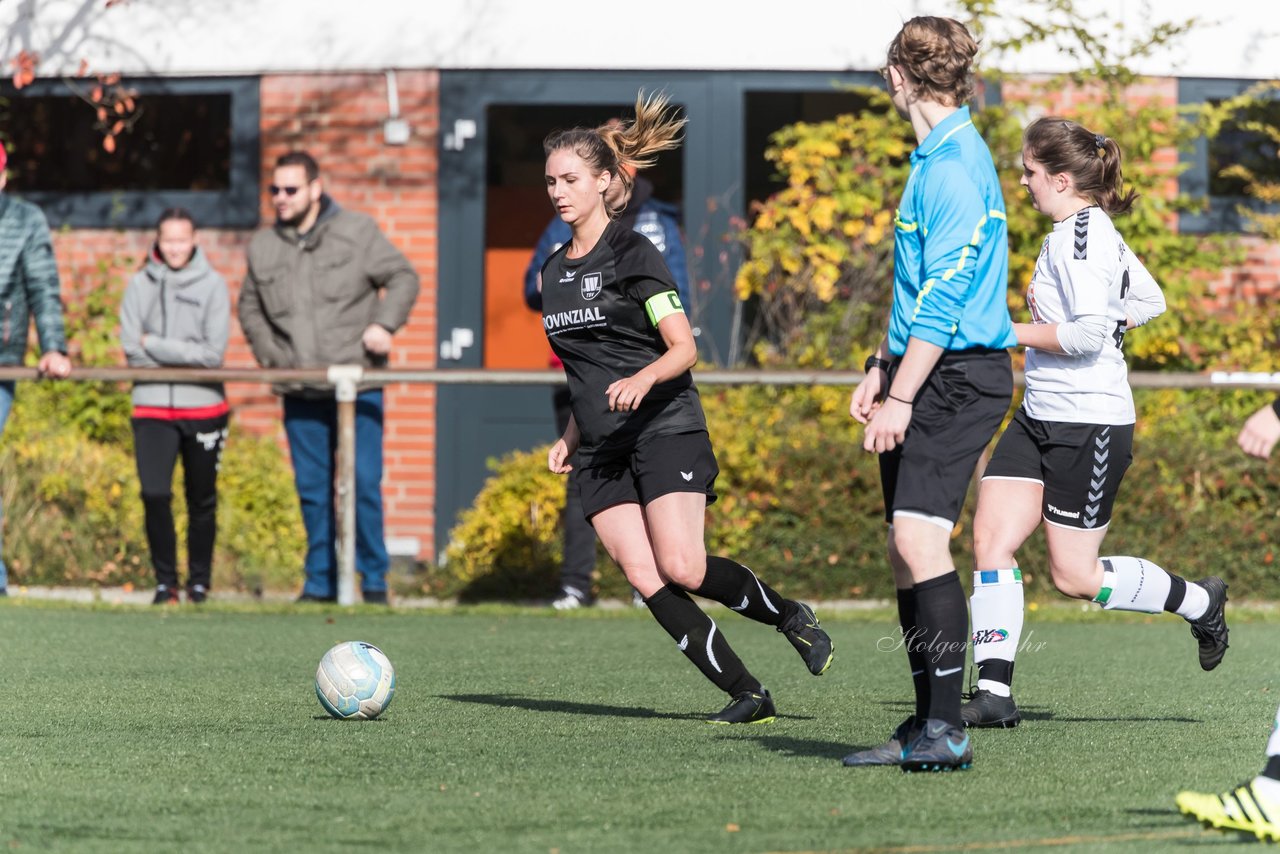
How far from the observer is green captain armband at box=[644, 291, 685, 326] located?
5309mm

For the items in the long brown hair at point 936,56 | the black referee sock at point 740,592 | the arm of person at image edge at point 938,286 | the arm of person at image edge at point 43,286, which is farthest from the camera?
the arm of person at image edge at point 43,286

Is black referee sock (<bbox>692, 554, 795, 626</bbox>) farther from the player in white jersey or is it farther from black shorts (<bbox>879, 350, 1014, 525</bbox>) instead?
black shorts (<bbox>879, 350, 1014, 525</bbox>)

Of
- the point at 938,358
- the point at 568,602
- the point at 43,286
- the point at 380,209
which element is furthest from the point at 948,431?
the point at 380,209

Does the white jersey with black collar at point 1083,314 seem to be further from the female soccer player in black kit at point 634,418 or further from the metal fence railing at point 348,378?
the metal fence railing at point 348,378

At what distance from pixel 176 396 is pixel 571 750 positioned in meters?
5.13

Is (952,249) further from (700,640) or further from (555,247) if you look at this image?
(555,247)

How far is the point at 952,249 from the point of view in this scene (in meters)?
4.41

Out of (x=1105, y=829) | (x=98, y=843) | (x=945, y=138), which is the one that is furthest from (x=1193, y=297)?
(x=98, y=843)

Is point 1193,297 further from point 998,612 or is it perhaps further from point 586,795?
point 586,795

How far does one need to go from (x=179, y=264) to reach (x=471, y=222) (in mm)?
3054

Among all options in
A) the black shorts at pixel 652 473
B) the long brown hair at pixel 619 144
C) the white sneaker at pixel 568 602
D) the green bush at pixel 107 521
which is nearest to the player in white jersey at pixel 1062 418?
the black shorts at pixel 652 473

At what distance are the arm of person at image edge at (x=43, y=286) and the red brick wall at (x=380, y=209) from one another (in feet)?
A: 8.12

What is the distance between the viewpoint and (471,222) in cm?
1217

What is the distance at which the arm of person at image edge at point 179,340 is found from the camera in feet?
31.2
